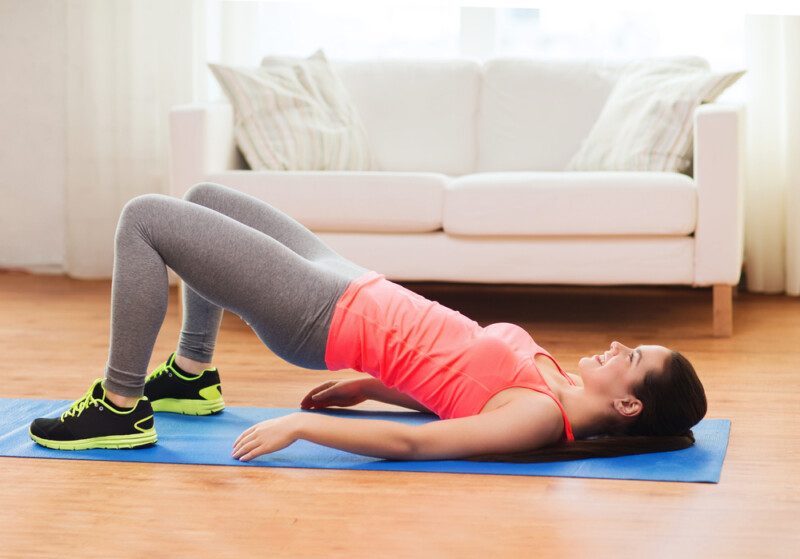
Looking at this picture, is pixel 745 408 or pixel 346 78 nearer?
pixel 745 408

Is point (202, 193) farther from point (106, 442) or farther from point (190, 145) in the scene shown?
point (190, 145)

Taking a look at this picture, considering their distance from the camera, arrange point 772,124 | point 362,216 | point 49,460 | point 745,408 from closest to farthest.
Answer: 1. point 49,460
2. point 745,408
3. point 362,216
4. point 772,124

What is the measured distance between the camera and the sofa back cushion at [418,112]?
3.98 m

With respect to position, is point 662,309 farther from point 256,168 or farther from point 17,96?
point 17,96

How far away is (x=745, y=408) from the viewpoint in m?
2.39

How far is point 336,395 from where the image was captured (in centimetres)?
228

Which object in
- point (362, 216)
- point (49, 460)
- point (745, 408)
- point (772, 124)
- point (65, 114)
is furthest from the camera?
point (65, 114)

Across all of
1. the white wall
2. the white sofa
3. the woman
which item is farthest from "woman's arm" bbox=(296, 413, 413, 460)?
the white wall

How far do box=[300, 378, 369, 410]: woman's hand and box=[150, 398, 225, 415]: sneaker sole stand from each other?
0.67 ft

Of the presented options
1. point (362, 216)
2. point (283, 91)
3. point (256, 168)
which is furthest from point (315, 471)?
point (283, 91)

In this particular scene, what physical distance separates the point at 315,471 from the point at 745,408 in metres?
1.04

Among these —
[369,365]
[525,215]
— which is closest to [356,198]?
[525,215]

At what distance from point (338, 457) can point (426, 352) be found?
0.25 metres

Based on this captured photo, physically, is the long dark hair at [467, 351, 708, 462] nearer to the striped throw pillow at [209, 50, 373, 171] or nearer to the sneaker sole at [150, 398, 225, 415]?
the sneaker sole at [150, 398, 225, 415]
